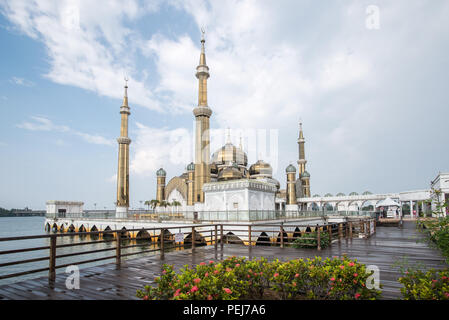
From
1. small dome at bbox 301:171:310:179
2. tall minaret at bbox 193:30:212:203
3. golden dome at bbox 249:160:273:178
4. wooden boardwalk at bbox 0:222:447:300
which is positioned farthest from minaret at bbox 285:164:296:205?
wooden boardwalk at bbox 0:222:447:300

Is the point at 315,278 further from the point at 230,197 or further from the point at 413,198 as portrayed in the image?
the point at 413,198

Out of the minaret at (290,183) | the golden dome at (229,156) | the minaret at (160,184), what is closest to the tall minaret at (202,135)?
the golden dome at (229,156)

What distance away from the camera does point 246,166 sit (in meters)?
50.0

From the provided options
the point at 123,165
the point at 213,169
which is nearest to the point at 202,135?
the point at 213,169

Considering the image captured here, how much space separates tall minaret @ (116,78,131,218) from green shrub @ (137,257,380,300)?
38.3 m

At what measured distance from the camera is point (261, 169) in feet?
162

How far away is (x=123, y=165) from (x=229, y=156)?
1700 cm

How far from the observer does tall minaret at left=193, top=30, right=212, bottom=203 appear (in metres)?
34.8

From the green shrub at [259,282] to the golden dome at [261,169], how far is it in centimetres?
4455

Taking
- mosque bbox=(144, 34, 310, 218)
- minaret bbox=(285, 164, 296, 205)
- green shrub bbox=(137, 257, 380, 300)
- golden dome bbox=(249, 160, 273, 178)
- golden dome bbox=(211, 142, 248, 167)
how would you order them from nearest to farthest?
green shrub bbox=(137, 257, 380, 300) → mosque bbox=(144, 34, 310, 218) → minaret bbox=(285, 164, 296, 205) → golden dome bbox=(211, 142, 248, 167) → golden dome bbox=(249, 160, 273, 178)

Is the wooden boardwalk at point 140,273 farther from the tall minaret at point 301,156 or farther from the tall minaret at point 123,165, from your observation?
the tall minaret at point 301,156

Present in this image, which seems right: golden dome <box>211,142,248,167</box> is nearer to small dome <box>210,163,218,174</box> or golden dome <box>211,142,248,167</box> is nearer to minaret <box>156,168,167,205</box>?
small dome <box>210,163,218,174</box>
